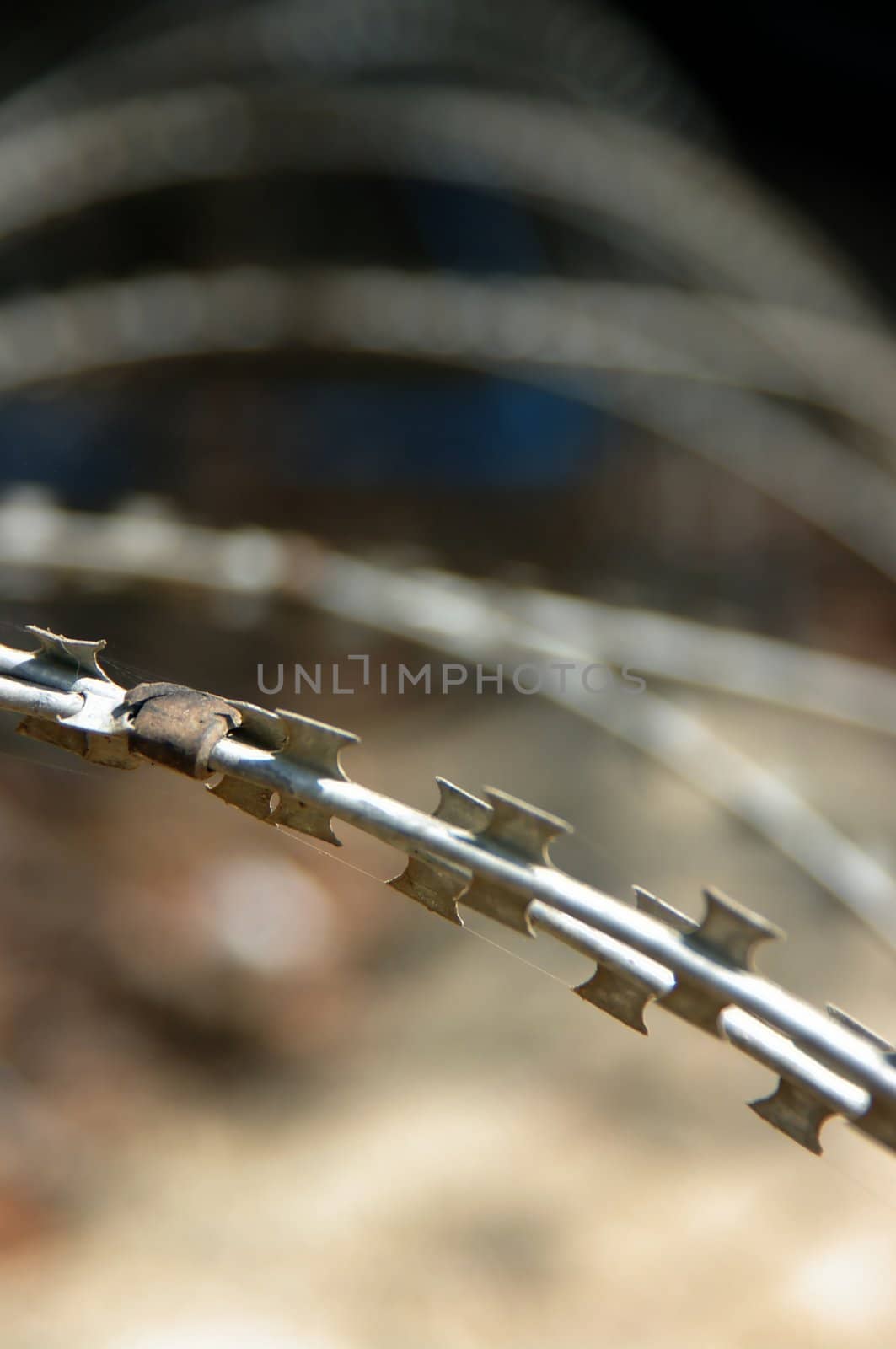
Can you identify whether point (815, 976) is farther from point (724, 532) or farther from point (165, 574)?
point (724, 532)

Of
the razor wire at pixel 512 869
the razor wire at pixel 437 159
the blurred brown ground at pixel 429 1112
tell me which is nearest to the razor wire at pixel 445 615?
the blurred brown ground at pixel 429 1112

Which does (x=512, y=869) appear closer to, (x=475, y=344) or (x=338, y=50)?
(x=475, y=344)

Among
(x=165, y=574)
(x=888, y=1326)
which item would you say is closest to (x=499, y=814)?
(x=165, y=574)

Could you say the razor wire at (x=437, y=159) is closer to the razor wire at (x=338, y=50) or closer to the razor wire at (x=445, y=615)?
the razor wire at (x=338, y=50)

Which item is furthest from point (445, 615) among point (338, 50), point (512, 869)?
point (338, 50)

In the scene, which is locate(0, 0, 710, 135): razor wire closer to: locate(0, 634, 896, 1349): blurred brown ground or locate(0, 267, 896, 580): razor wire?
locate(0, 267, 896, 580): razor wire

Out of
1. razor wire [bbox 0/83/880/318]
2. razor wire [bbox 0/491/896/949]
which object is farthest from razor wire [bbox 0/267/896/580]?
razor wire [bbox 0/491/896/949]
